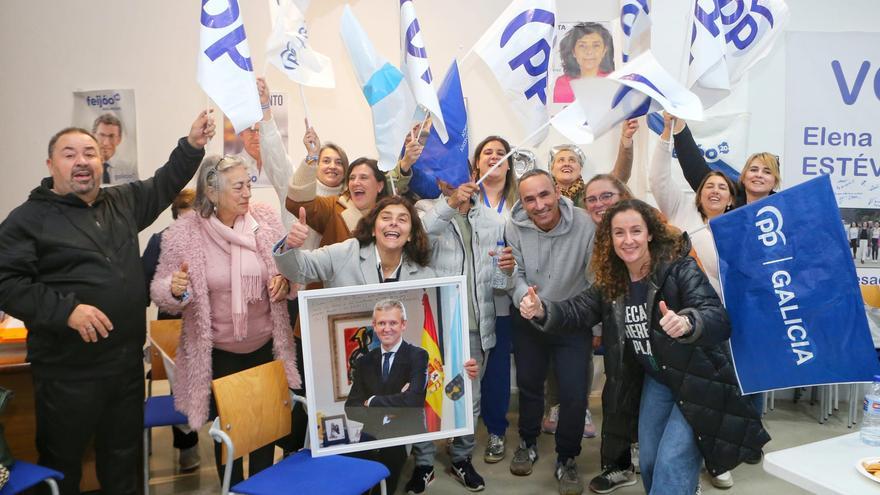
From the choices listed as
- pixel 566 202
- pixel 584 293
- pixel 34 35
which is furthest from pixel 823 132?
pixel 34 35

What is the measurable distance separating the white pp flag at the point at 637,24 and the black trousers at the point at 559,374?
1.54m

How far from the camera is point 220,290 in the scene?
3.00 meters

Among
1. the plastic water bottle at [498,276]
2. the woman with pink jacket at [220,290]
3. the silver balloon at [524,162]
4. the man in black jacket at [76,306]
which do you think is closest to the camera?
the man in black jacket at [76,306]

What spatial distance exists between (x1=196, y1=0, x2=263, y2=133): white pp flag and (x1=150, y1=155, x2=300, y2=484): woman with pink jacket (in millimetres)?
262

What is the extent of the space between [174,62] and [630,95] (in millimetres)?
3903

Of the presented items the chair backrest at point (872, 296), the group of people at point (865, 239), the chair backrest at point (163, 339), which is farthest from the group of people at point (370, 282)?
the group of people at point (865, 239)

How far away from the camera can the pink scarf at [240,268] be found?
2.97 m

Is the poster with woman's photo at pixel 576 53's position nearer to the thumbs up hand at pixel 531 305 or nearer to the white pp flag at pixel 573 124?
the white pp flag at pixel 573 124

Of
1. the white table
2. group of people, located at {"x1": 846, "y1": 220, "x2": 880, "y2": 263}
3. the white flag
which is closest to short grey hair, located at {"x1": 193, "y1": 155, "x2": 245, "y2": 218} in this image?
the white flag

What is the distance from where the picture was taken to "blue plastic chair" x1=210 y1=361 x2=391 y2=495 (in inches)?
100

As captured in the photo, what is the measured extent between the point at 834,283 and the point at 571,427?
5.45ft

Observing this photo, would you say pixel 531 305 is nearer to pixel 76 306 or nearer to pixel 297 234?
pixel 297 234

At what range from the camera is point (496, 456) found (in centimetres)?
401

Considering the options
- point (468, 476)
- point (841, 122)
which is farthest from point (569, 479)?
point (841, 122)
